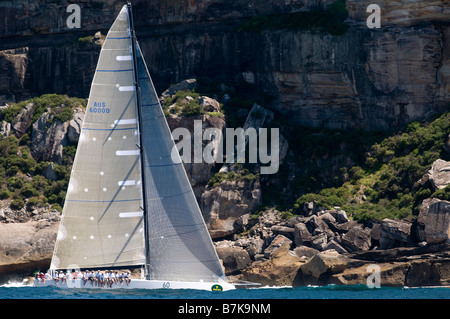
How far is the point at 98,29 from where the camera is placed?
63781 mm

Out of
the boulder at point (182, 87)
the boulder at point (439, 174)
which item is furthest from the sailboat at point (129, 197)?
the boulder at point (182, 87)

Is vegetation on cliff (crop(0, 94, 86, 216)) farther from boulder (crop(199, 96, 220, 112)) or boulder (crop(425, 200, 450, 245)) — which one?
boulder (crop(425, 200, 450, 245))

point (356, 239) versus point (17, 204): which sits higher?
point (17, 204)

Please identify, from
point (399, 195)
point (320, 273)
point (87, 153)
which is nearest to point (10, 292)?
point (87, 153)

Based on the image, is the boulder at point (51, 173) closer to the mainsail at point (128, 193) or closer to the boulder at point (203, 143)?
the boulder at point (203, 143)

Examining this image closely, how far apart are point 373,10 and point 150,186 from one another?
2410 cm

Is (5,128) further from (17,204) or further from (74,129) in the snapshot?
(17,204)

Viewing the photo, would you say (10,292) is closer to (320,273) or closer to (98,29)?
(320,273)

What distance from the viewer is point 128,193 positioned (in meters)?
38.3

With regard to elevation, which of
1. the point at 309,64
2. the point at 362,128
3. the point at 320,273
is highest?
the point at 309,64

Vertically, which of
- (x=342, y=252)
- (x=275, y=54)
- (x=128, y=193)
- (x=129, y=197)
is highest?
(x=275, y=54)

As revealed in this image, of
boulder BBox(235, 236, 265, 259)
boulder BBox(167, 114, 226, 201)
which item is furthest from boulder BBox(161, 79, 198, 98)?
boulder BBox(235, 236, 265, 259)

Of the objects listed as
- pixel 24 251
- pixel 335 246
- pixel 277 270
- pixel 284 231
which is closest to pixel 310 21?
pixel 284 231

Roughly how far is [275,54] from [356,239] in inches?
611
